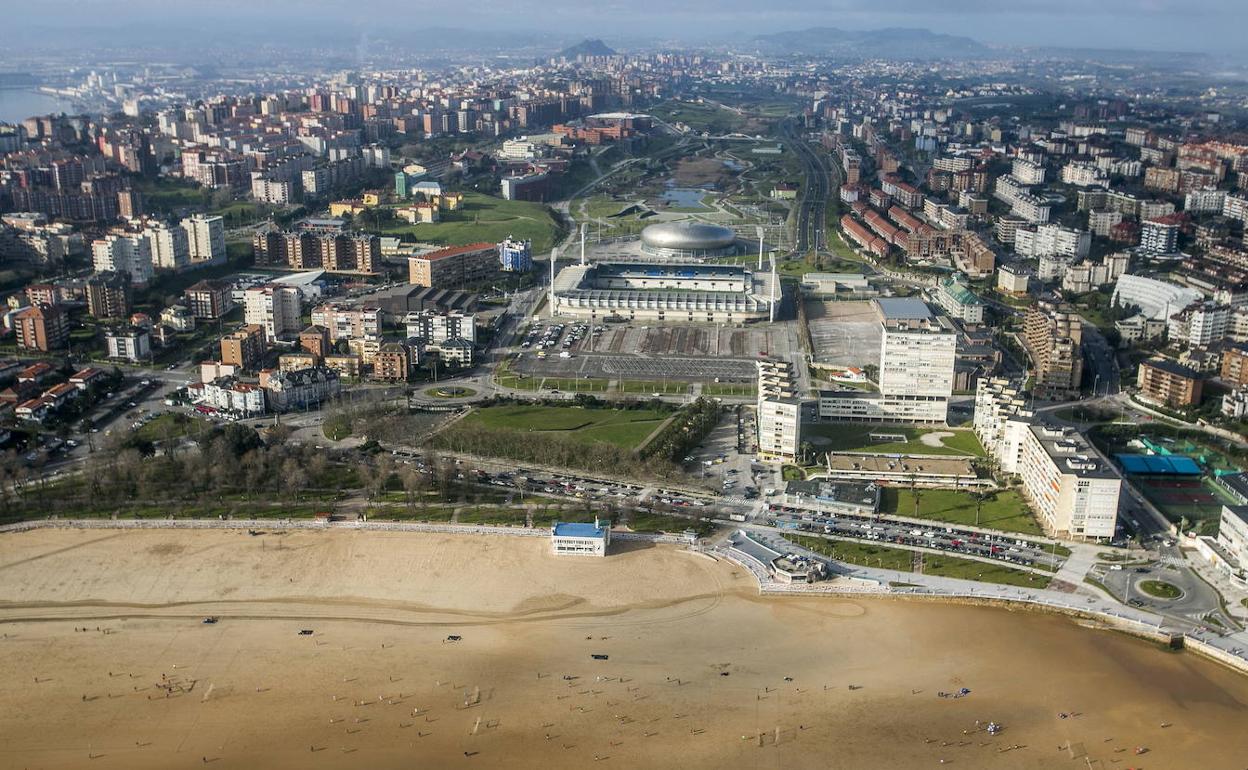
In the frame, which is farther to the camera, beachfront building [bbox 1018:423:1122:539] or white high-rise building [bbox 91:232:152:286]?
white high-rise building [bbox 91:232:152:286]

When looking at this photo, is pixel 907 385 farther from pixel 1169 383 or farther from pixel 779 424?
pixel 1169 383

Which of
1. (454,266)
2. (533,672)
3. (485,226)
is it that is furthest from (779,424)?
(485,226)

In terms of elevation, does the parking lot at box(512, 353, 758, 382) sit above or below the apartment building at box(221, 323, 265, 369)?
below

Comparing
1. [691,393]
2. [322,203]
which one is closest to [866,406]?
[691,393]

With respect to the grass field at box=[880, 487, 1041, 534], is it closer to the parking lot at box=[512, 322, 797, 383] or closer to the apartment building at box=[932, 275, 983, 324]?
the parking lot at box=[512, 322, 797, 383]

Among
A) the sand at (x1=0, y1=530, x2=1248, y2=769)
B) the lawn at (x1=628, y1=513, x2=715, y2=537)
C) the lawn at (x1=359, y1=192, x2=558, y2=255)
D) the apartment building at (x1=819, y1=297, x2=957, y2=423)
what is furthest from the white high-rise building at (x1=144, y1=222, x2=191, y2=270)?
the lawn at (x1=628, y1=513, x2=715, y2=537)
